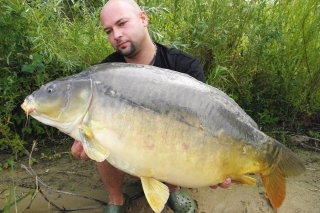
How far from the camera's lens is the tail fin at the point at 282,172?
5.78ft

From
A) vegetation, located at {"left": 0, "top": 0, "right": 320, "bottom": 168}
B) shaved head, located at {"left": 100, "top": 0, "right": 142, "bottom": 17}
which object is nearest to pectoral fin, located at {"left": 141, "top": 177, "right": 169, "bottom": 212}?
shaved head, located at {"left": 100, "top": 0, "right": 142, "bottom": 17}

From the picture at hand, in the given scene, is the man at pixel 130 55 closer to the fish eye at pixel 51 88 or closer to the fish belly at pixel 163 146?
the fish belly at pixel 163 146

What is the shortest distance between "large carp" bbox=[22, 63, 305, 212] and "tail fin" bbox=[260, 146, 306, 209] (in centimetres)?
11

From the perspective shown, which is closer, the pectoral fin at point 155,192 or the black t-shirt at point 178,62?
the pectoral fin at point 155,192

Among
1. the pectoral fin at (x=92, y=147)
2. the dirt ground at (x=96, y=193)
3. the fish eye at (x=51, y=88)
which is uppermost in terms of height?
the fish eye at (x=51, y=88)

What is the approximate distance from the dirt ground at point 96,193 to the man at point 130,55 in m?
0.13

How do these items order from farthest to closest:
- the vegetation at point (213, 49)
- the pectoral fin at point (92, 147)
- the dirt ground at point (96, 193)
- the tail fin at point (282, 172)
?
the vegetation at point (213, 49) < the dirt ground at point (96, 193) < the tail fin at point (282, 172) < the pectoral fin at point (92, 147)

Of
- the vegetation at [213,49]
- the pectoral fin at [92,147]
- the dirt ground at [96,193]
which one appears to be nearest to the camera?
the pectoral fin at [92,147]

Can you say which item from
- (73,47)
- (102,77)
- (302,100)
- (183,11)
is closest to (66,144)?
(73,47)

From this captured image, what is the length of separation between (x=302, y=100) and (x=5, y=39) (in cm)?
239

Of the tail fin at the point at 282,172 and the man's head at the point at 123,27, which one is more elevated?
the man's head at the point at 123,27

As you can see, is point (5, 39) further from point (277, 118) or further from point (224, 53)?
point (277, 118)

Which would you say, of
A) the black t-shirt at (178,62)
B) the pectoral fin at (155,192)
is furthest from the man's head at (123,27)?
the pectoral fin at (155,192)

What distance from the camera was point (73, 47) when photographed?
123 inches
